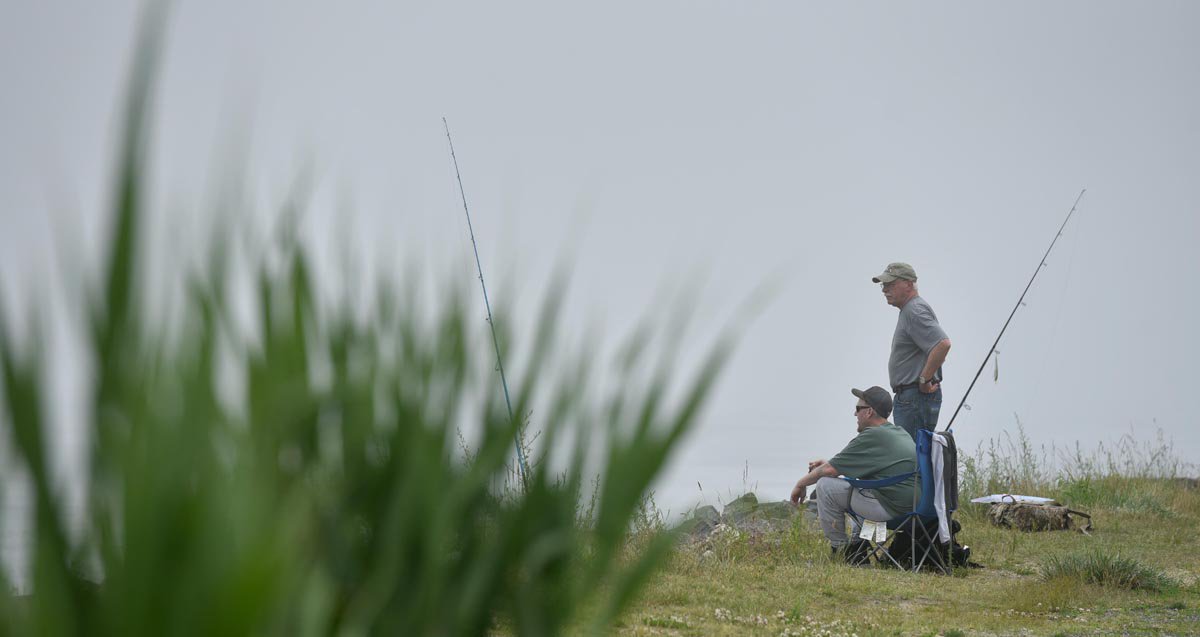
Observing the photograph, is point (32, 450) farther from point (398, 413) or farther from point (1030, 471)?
point (1030, 471)

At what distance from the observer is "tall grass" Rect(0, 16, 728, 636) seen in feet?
1.98

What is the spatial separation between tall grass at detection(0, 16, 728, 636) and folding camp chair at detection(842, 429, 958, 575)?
6.11 meters

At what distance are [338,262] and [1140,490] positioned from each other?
36.7 ft

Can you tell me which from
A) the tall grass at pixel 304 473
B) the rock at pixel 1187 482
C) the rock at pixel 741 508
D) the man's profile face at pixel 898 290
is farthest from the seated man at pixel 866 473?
the tall grass at pixel 304 473

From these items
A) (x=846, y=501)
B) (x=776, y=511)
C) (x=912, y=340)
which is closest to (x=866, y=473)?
(x=846, y=501)

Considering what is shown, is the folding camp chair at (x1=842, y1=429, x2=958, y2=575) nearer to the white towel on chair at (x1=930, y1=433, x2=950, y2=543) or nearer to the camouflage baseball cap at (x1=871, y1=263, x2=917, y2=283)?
the white towel on chair at (x1=930, y1=433, x2=950, y2=543)

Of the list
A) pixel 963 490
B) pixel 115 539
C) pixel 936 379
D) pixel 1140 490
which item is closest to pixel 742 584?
pixel 936 379

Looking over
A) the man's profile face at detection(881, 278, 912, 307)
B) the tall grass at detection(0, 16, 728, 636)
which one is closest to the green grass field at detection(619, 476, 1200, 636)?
the man's profile face at detection(881, 278, 912, 307)

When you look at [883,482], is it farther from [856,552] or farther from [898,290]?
[898,290]

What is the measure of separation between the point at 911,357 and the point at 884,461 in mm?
908

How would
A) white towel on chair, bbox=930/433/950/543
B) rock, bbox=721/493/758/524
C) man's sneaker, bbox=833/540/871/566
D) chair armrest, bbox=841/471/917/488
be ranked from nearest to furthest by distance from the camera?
white towel on chair, bbox=930/433/950/543 → chair armrest, bbox=841/471/917/488 → man's sneaker, bbox=833/540/871/566 → rock, bbox=721/493/758/524

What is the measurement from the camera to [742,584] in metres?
6.05

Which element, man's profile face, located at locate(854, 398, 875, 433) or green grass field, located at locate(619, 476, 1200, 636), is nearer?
green grass field, located at locate(619, 476, 1200, 636)

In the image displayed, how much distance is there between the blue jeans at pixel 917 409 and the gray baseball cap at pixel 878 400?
1.51 feet
